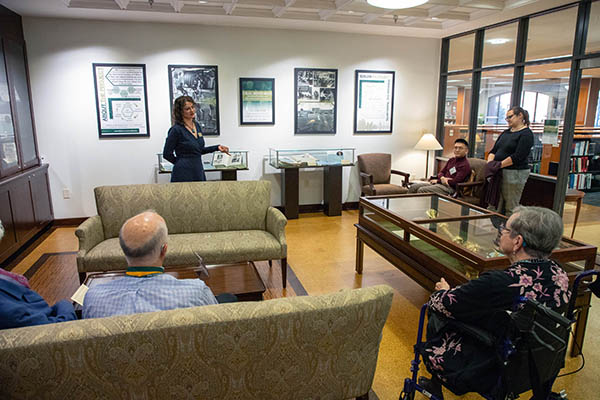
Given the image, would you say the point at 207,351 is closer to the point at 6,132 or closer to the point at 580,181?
the point at 6,132

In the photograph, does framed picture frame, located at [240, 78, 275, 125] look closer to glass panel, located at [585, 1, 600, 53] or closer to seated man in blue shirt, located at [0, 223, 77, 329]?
glass panel, located at [585, 1, 600, 53]

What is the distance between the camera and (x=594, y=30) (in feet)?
13.3

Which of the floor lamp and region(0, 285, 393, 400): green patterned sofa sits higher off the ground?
the floor lamp

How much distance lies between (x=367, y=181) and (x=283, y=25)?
2.43 meters

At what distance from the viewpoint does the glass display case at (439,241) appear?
7.95 feet

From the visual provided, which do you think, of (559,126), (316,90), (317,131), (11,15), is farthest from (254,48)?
(559,126)

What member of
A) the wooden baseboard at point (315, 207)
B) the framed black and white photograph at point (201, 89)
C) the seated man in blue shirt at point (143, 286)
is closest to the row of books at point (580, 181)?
the wooden baseboard at point (315, 207)

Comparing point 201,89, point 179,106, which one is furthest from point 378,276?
point 201,89

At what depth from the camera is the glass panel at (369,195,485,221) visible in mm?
3268

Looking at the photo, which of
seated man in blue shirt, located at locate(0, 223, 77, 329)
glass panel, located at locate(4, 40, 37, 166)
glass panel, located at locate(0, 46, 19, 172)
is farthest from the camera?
glass panel, located at locate(4, 40, 37, 166)

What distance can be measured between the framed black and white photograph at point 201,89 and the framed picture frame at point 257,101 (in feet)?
1.21

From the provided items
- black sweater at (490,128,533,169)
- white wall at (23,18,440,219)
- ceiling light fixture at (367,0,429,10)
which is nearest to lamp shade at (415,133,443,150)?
white wall at (23,18,440,219)

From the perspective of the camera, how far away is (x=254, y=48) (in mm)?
5699

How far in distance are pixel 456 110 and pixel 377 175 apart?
1.53 metres
